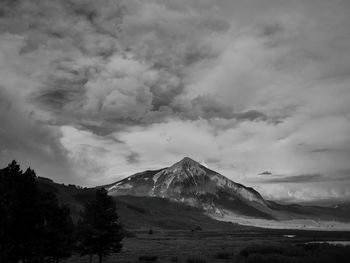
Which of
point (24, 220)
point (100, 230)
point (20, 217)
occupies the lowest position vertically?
point (100, 230)

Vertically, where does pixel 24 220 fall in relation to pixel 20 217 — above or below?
below

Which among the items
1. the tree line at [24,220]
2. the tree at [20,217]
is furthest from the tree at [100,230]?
the tree at [20,217]

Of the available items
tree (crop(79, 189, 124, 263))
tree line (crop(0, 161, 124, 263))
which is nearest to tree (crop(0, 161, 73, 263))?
tree line (crop(0, 161, 124, 263))

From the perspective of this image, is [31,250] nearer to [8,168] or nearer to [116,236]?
[8,168]

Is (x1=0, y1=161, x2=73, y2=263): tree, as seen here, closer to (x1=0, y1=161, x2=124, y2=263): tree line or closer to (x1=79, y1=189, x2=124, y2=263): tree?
(x1=0, y1=161, x2=124, y2=263): tree line

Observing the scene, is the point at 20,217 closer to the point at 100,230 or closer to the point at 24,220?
the point at 24,220

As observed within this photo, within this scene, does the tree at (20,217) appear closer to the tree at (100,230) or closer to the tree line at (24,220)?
the tree line at (24,220)

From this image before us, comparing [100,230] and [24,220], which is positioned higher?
[24,220]

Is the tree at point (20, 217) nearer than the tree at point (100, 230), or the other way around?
the tree at point (20, 217)

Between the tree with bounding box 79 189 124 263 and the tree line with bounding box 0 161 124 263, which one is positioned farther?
the tree with bounding box 79 189 124 263

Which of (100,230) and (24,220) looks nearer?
(24,220)

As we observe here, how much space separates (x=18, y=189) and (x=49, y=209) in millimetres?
8376

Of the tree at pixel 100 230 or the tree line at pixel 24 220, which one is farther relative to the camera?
the tree at pixel 100 230

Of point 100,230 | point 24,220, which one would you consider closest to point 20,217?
point 24,220
